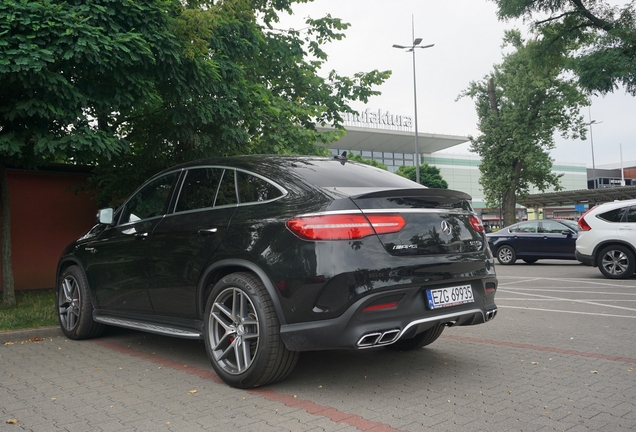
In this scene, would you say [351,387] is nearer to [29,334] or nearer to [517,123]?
[29,334]

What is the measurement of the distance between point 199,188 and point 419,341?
8.03ft

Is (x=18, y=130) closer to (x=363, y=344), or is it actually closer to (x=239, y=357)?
(x=239, y=357)

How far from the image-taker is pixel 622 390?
4.09 m

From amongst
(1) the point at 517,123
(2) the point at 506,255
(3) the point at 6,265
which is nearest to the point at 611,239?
(2) the point at 506,255

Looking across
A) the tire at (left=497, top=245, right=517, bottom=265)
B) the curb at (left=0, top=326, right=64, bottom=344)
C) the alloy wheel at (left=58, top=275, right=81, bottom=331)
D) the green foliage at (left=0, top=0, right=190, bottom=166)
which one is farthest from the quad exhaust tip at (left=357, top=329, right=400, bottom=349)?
the tire at (left=497, top=245, right=517, bottom=265)

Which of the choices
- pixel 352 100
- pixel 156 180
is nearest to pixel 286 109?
pixel 352 100

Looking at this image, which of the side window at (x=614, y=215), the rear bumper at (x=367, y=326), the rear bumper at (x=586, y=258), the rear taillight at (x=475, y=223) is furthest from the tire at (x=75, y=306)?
the side window at (x=614, y=215)

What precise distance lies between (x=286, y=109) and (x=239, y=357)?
29.1ft

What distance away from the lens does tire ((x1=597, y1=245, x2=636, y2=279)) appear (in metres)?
12.6

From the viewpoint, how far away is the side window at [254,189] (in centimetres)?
448

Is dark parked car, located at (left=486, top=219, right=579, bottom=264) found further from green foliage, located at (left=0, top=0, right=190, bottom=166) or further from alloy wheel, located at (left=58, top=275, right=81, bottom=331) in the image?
alloy wheel, located at (left=58, top=275, right=81, bottom=331)

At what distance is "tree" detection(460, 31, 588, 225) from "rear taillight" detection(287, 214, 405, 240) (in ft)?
99.4

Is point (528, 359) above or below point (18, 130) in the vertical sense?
below

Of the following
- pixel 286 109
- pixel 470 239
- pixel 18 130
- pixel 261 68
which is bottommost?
pixel 470 239
